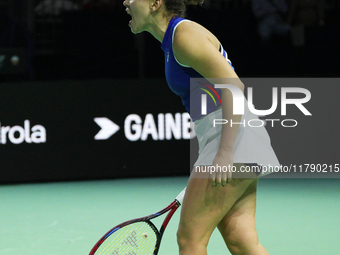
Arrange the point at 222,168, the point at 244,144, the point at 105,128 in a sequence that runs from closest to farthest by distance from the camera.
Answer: the point at 222,168, the point at 244,144, the point at 105,128

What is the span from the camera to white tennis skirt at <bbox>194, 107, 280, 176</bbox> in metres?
2.16

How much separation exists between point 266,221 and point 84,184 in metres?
2.32

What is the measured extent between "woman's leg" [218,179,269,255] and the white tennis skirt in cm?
19

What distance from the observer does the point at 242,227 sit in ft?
7.47

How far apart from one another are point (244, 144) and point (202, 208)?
12.1 inches

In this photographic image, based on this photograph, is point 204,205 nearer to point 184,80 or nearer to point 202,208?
point 202,208

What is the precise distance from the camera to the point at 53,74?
724cm

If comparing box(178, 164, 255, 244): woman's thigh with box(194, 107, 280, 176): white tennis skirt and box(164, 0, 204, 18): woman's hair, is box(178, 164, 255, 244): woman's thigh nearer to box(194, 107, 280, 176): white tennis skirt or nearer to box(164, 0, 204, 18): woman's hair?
box(194, 107, 280, 176): white tennis skirt

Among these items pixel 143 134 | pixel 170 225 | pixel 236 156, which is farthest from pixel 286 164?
pixel 236 156

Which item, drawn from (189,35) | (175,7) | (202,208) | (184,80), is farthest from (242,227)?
(175,7)

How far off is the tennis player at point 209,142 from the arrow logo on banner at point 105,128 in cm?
374

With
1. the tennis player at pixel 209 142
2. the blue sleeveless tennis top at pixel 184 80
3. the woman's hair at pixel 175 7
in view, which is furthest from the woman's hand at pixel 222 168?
the woman's hair at pixel 175 7

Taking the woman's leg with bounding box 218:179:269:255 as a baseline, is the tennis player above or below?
above

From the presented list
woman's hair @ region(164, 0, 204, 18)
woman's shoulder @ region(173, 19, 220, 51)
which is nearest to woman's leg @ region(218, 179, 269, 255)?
woman's shoulder @ region(173, 19, 220, 51)
